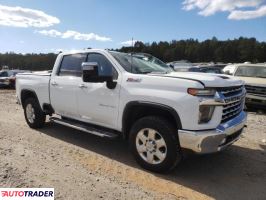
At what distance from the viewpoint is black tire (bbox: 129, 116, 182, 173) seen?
488 centimetres

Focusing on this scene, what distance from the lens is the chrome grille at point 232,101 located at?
489 cm

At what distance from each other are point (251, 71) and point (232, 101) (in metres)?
8.08

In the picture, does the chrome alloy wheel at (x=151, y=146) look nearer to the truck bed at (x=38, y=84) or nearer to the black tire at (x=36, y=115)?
the truck bed at (x=38, y=84)

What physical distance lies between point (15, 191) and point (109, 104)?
2085 millimetres

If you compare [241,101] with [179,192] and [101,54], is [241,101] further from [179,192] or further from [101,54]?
[101,54]

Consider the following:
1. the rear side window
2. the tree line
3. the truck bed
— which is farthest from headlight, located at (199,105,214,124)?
the tree line

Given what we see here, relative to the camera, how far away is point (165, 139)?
493 centimetres

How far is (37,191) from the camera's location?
445 centimetres

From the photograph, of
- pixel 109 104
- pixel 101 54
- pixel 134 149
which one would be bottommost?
pixel 134 149

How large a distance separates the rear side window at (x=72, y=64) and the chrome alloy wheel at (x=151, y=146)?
2100mm

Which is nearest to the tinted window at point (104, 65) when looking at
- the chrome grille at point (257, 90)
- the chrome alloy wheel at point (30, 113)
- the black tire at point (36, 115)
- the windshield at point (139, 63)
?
the windshield at point (139, 63)

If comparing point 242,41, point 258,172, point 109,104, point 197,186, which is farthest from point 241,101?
point 242,41

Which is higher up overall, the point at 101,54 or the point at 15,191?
the point at 101,54

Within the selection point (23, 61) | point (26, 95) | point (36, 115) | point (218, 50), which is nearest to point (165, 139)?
point (36, 115)
